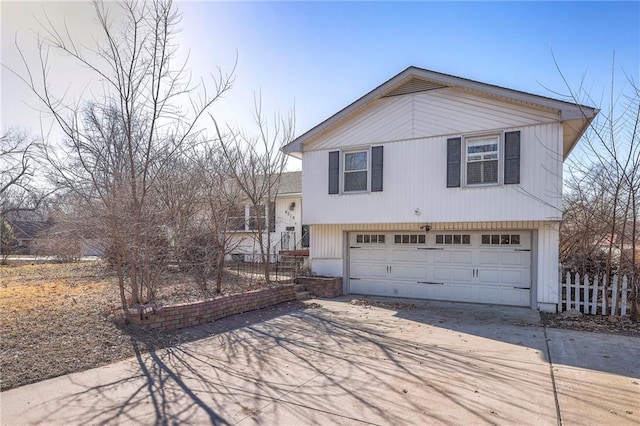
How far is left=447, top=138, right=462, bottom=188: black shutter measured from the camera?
10.7 meters

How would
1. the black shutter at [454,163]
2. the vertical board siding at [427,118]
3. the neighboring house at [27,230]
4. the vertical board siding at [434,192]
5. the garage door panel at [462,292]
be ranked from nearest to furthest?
1. the vertical board siding at [434,192]
2. the vertical board siding at [427,118]
3. the black shutter at [454,163]
4. the garage door panel at [462,292]
5. the neighboring house at [27,230]

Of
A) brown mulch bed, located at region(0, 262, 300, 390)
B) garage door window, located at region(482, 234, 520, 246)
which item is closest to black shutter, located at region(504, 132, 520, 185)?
garage door window, located at region(482, 234, 520, 246)

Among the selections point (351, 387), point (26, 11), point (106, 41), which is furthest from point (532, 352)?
point (26, 11)

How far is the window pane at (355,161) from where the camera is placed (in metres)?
12.1

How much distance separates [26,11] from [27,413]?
6156 millimetres

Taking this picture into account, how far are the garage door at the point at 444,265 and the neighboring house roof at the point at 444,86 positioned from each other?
303cm

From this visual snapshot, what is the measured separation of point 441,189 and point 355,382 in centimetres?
712

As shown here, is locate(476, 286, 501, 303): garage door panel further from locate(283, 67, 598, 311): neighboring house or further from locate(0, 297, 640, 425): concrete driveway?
locate(0, 297, 640, 425): concrete driveway

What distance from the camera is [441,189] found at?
35.6 feet

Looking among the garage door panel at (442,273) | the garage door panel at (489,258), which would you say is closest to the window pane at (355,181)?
the garage door panel at (442,273)

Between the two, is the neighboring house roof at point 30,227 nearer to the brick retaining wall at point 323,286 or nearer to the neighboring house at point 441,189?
the brick retaining wall at point 323,286

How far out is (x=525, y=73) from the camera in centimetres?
1020

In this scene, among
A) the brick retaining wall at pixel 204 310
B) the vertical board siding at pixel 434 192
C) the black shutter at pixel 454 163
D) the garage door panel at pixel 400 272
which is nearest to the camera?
the brick retaining wall at pixel 204 310

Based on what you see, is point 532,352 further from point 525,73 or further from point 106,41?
point 106,41
